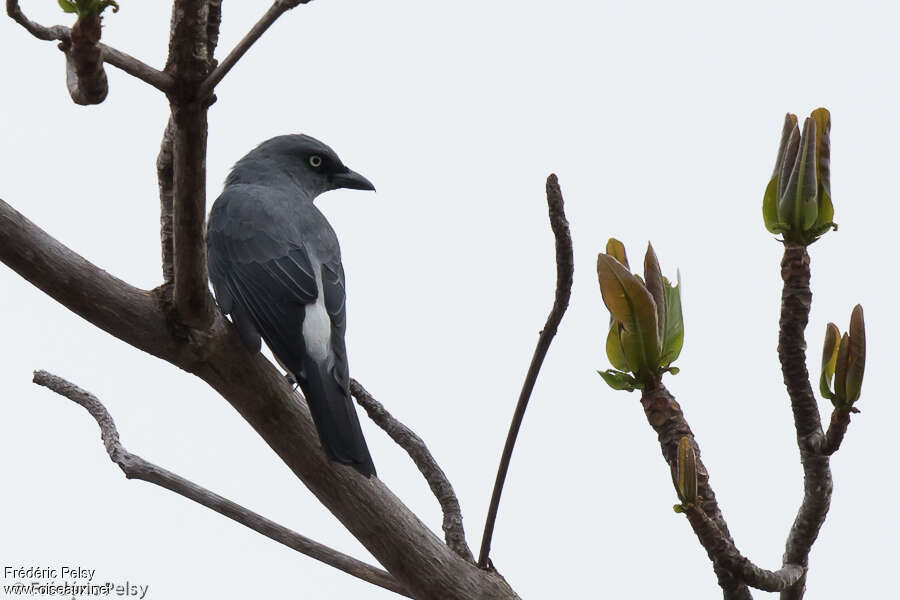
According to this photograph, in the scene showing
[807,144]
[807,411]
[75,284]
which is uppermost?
[807,144]

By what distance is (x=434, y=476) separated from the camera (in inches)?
163

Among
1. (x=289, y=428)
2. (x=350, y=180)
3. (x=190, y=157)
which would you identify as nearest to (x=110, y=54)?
(x=190, y=157)

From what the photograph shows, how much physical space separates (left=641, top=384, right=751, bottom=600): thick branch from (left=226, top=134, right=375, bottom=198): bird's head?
4388 mm

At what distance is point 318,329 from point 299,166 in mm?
2315

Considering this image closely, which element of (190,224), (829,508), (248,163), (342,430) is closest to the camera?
(829,508)

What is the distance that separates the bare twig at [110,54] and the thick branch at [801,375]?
1.75 m

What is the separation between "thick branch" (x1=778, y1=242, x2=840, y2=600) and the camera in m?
2.71

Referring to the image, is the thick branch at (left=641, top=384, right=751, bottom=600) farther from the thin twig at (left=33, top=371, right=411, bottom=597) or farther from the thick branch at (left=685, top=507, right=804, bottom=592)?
the thin twig at (left=33, top=371, right=411, bottom=597)

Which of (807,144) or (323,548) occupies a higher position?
(807,144)

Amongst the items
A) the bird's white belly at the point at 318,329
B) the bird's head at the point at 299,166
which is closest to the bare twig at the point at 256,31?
the bird's white belly at the point at 318,329

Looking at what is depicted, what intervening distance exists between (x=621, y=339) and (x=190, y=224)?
144cm

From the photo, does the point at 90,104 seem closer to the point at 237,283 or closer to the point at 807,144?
the point at 807,144

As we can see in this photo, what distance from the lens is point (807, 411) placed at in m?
2.76

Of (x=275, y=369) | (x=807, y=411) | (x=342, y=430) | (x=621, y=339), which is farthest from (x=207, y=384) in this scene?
(x=807, y=411)
